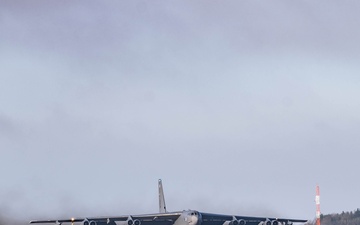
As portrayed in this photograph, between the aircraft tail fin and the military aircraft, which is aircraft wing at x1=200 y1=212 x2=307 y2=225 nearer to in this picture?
the military aircraft

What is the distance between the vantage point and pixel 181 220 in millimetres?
162875

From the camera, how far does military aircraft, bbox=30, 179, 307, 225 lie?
16162 cm

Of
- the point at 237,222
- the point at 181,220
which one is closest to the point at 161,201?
the point at 237,222

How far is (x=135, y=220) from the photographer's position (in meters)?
168

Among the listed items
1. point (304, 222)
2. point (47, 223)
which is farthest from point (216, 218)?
point (47, 223)

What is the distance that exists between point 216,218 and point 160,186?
68.9ft

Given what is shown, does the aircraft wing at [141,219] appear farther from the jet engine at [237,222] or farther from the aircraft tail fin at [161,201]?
the aircraft tail fin at [161,201]

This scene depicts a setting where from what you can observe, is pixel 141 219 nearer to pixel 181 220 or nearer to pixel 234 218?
pixel 181 220

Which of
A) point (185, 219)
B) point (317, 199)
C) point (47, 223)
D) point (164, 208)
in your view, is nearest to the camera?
point (317, 199)

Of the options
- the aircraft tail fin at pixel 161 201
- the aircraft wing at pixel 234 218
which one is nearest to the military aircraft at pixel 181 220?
the aircraft wing at pixel 234 218

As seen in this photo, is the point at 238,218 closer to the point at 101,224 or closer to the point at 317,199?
the point at 101,224

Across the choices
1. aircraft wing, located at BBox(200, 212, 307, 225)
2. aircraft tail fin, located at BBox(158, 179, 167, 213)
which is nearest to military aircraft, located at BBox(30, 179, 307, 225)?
aircraft wing, located at BBox(200, 212, 307, 225)

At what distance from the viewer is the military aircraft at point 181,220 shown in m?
162

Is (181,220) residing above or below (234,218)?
below
